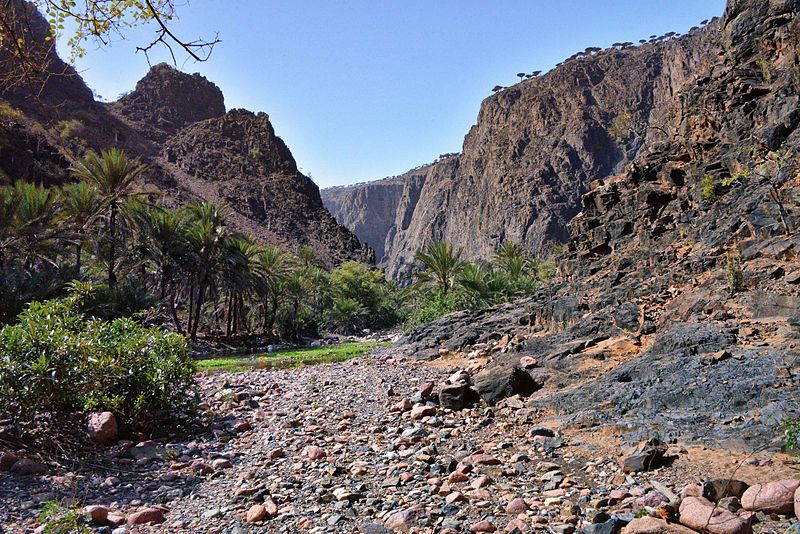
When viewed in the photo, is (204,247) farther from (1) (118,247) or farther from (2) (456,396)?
(2) (456,396)

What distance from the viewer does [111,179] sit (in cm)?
2645

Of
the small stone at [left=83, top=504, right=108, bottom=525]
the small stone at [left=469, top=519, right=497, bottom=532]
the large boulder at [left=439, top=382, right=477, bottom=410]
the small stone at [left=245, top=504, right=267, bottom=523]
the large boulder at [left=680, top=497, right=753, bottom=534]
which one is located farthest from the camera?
the large boulder at [left=439, top=382, right=477, bottom=410]

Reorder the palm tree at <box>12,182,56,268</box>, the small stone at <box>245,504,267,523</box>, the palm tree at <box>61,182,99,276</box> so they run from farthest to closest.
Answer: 1. the palm tree at <box>61,182,99,276</box>
2. the palm tree at <box>12,182,56,268</box>
3. the small stone at <box>245,504,267,523</box>

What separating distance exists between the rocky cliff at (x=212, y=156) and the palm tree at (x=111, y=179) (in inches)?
1780

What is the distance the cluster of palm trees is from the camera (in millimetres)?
23547

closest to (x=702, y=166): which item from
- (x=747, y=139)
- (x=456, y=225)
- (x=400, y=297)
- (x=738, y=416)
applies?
(x=747, y=139)

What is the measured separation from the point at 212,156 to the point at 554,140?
73.9m

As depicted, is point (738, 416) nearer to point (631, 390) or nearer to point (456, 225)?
point (631, 390)

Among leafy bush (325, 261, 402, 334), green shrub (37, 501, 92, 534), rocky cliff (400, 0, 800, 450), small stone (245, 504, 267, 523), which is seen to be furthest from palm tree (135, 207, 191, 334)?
small stone (245, 504, 267, 523)

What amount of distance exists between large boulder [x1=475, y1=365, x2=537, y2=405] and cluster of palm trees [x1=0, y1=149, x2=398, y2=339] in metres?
13.9

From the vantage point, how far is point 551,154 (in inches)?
4269

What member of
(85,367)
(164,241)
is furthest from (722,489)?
(164,241)

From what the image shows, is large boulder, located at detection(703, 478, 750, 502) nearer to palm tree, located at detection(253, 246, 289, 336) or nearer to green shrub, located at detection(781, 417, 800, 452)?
green shrub, located at detection(781, 417, 800, 452)

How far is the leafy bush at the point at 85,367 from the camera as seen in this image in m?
7.22
